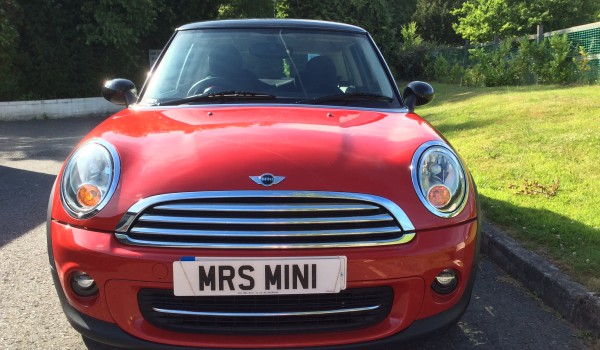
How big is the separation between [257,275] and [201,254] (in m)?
0.21

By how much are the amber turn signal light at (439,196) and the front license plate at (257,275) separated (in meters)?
0.45

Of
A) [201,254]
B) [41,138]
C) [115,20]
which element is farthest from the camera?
[115,20]

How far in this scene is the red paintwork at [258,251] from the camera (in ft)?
6.41

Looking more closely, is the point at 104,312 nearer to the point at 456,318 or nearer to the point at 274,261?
the point at 274,261

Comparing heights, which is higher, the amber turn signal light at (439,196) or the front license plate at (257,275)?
the amber turn signal light at (439,196)

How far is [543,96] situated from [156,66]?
30.7 ft

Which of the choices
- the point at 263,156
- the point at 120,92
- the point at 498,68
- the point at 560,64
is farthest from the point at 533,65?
the point at 263,156

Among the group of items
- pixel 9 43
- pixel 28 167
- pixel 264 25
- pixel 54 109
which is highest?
pixel 264 25

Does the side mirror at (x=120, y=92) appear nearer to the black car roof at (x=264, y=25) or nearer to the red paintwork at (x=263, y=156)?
the black car roof at (x=264, y=25)

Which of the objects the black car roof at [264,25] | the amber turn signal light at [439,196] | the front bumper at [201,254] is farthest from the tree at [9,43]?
the amber turn signal light at [439,196]

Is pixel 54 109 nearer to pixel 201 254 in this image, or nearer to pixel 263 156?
pixel 263 156

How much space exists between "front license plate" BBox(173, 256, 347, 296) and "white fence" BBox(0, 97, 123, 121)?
48.3ft

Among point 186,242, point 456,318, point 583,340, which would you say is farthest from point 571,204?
point 186,242

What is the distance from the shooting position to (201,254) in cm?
191
